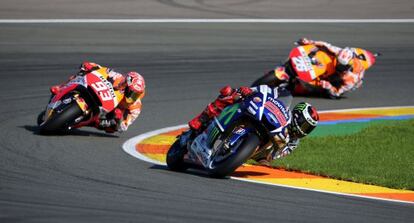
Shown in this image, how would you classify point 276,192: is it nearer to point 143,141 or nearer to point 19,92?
point 143,141

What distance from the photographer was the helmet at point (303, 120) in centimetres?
1185

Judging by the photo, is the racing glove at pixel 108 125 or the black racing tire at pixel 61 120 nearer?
the black racing tire at pixel 61 120

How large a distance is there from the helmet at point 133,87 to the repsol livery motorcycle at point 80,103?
0.34 feet

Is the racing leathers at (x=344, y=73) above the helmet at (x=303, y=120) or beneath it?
beneath

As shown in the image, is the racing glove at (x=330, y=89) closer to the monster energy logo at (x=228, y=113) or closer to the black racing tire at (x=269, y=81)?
the black racing tire at (x=269, y=81)

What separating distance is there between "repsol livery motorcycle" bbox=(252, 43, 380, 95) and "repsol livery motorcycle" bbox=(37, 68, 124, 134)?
461 cm

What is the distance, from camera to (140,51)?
22625 millimetres

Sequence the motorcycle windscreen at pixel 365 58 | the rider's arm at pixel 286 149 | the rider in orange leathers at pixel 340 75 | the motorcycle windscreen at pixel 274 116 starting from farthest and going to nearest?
the motorcycle windscreen at pixel 365 58 → the rider in orange leathers at pixel 340 75 → the rider's arm at pixel 286 149 → the motorcycle windscreen at pixel 274 116

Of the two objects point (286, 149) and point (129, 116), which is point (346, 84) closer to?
point (129, 116)

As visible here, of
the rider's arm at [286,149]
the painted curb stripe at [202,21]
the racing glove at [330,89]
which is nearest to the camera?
the rider's arm at [286,149]

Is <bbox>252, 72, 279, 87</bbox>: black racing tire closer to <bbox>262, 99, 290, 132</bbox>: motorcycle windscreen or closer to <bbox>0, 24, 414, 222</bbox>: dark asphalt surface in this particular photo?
<bbox>0, 24, 414, 222</bbox>: dark asphalt surface

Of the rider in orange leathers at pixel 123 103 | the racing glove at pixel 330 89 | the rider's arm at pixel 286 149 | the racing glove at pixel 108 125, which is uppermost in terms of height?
the rider's arm at pixel 286 149

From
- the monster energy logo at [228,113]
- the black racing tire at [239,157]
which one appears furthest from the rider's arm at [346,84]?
the black racing tire at [239,157]

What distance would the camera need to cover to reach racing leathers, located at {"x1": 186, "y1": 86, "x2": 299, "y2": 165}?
11953mm
